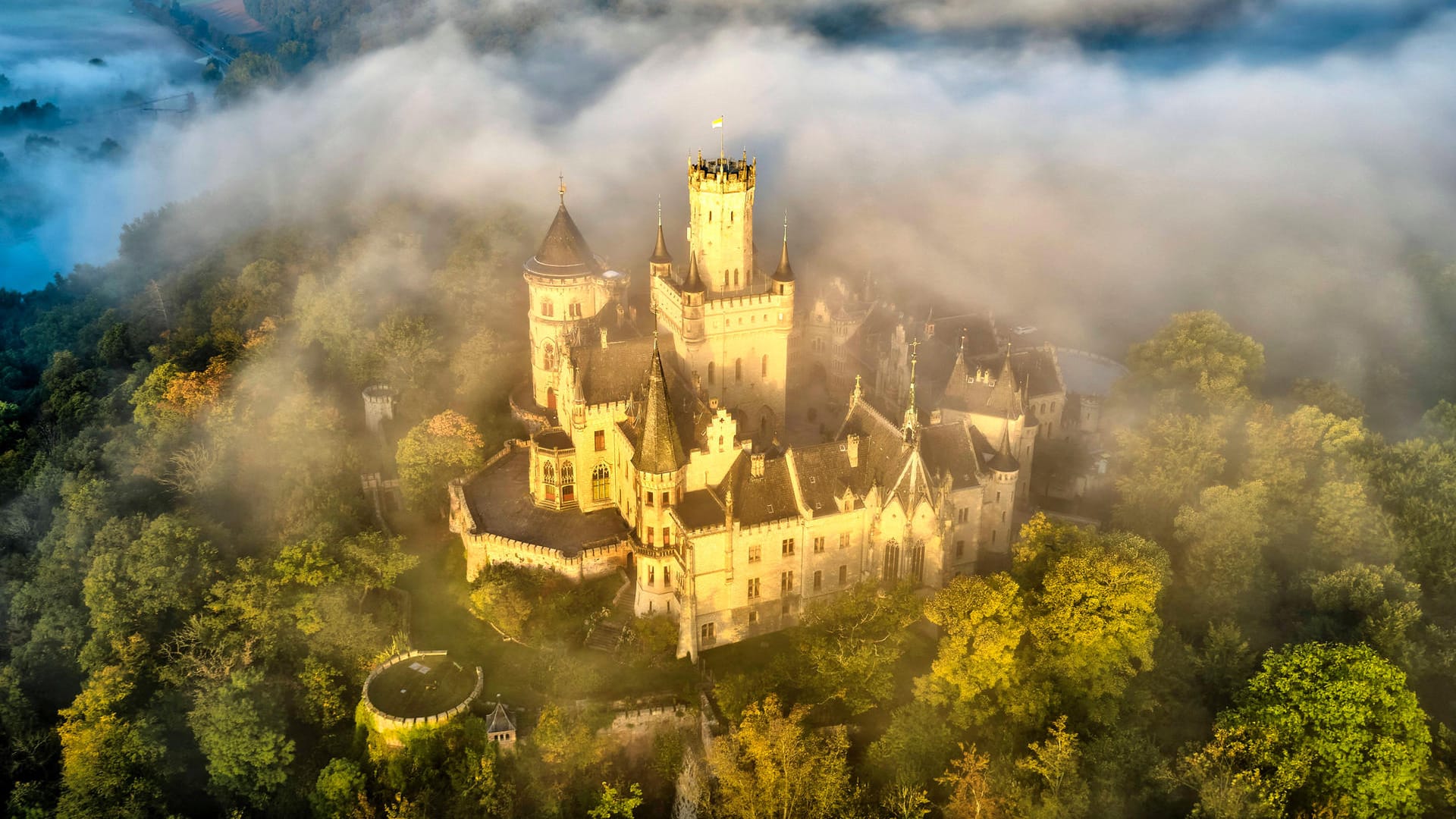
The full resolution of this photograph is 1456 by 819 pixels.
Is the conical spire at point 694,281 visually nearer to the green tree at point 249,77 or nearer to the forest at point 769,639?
the forest at point 769,639

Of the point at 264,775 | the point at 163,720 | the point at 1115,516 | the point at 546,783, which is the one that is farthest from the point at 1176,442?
the point at 163,720

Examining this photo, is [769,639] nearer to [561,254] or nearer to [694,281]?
[694,281]

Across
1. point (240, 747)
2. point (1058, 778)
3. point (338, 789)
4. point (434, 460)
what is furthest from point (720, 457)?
point (240, 747)

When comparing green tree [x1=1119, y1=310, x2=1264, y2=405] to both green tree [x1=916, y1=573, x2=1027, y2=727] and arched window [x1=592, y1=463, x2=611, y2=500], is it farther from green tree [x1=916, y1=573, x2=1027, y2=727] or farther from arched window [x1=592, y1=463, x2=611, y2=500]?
arched window [x1=592, y1=463, x2=611, y2=500]

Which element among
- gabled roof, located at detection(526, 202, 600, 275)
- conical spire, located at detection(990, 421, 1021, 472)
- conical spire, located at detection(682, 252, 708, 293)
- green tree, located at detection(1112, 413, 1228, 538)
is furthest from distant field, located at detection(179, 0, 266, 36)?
green tree, located at detection(1112, 413, 1228, 538)

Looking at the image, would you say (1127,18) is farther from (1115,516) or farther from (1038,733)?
(1038,733)
